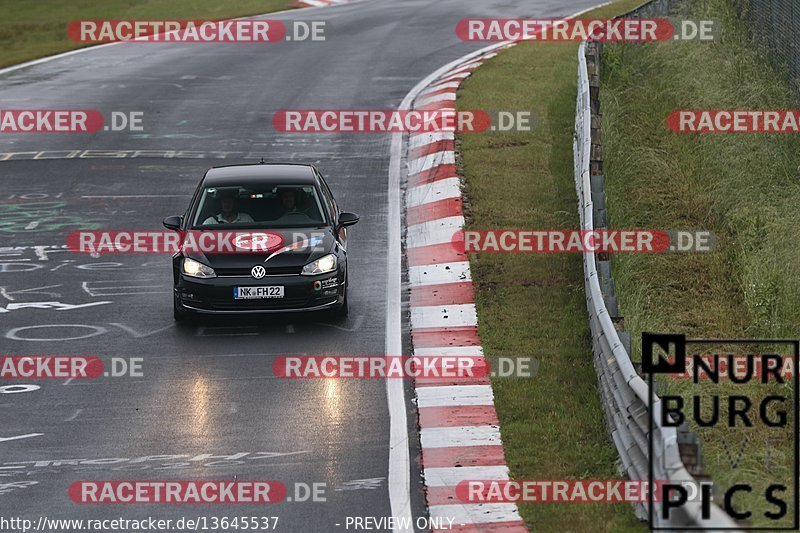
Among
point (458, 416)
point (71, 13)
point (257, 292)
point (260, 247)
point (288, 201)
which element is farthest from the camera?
point (71, 13)

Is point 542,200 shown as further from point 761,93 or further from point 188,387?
point 188,387

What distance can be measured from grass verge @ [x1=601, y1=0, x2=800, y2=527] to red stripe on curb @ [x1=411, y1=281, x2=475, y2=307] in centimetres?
162

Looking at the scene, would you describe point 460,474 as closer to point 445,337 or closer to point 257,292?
point 445,337

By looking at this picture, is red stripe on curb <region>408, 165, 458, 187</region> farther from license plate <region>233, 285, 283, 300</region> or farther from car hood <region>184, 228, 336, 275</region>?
license plate <region>233, 285, 283, 300</region>

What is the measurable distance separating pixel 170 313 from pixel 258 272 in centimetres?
143

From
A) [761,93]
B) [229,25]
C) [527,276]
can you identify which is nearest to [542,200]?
[527,276]

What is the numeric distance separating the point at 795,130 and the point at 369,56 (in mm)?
12742

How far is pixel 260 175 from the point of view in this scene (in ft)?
51.2

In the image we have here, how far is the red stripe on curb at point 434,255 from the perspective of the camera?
16.7 m

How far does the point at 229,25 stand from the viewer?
118 ft

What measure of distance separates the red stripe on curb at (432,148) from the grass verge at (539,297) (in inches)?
7.3

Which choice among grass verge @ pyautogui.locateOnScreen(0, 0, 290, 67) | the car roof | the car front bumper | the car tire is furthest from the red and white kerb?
grass verge @ pyautogui.locateOnScreen(0, 0, 290, 67)
